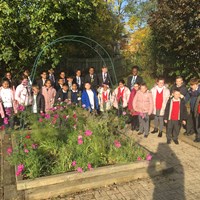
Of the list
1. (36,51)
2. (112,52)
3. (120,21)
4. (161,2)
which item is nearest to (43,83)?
(36,51)

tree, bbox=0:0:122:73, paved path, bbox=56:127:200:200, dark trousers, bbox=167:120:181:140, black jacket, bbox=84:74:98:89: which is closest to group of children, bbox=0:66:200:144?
dark trousers, bbox=167:120:181:140

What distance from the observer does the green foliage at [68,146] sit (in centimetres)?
475

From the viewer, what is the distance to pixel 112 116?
21.6ft

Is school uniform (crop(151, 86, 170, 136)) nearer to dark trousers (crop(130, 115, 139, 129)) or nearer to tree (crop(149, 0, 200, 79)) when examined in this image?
dark trousers (crop(130, 115, 139, 129))

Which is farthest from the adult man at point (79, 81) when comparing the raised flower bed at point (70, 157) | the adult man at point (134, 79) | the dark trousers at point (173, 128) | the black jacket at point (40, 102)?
the dark trousers at point (173, 128)

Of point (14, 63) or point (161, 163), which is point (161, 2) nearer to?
point (14, 63)

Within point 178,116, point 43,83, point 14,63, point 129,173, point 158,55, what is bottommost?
point 129,173

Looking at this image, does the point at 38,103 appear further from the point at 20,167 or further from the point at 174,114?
the point at 174,114

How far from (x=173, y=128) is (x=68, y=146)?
306cm

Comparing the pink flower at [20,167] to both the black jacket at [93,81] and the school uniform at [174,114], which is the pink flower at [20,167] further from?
the black jacket at [93,81]

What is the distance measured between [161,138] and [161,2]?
309 inches

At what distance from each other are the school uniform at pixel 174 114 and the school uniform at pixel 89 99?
231 cm

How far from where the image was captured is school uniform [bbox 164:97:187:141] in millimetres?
6680

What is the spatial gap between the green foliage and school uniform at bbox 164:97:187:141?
1.31m
